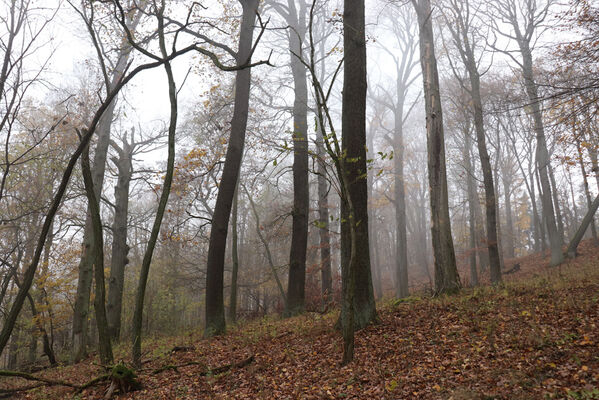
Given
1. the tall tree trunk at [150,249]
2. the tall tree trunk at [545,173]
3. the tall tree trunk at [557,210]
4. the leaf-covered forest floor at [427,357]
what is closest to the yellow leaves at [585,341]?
the leaf-covered forest floor at [427,357]

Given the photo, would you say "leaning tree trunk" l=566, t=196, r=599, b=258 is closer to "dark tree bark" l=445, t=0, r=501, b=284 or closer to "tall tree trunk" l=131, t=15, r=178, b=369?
"dark tree bark" l=445, t=0, r=501, b=284

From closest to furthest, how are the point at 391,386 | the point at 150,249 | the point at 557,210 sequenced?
the point at 391,386, the point at 150,249, the point at 557,210

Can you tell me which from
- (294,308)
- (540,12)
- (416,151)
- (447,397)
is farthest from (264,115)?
(416,151)

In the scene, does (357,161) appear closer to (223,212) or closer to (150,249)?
(150,249)

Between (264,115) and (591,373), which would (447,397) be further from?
(264,115)

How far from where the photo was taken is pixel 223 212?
808 centimetres

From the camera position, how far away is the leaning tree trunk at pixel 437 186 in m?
7.77

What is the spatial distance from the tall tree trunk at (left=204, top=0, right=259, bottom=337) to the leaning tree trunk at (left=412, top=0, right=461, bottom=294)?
4.57m

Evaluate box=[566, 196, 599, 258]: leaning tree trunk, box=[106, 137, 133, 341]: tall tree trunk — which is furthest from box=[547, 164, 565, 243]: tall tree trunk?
box=[106, 137, 133, 341]: tall tree trunk

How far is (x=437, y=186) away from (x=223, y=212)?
5036mm

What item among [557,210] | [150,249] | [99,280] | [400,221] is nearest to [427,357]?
[150,249]

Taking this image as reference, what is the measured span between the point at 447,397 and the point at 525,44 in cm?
1736

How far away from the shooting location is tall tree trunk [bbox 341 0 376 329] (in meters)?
5.54

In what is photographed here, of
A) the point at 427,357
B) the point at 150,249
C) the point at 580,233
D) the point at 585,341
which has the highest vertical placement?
the point at 580,233
